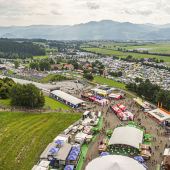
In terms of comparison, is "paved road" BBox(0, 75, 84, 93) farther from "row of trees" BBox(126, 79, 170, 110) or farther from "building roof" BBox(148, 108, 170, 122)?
"building roof" BBox(148, 108, 170, 122)

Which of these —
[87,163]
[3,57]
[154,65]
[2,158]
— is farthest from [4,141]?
[3,57]

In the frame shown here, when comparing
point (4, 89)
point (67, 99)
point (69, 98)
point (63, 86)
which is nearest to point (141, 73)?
point (63, 86)

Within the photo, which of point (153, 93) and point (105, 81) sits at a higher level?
point (153, 93)

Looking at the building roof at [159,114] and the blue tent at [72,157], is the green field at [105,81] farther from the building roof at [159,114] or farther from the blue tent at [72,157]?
the blue tent at [72,157]

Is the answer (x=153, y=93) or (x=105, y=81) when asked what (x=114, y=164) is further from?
(x=105, y=81)

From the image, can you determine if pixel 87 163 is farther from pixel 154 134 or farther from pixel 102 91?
pixel 102 91

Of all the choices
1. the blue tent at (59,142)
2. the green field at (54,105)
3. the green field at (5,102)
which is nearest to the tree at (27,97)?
the green field at (5,102)

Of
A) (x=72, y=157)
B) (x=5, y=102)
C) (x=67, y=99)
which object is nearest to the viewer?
(x=72, y=157)
